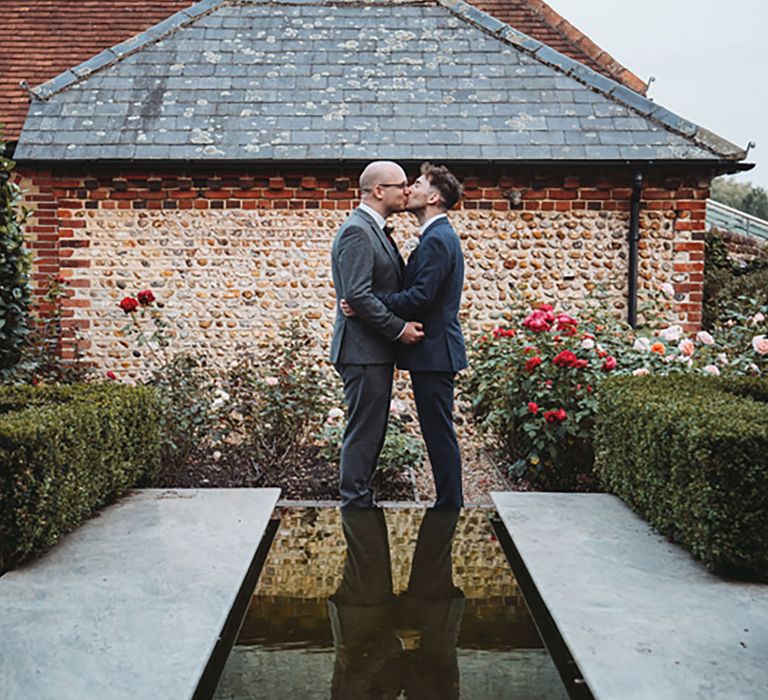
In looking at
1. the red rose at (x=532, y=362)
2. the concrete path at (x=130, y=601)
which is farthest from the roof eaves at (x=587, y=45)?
the concrete path at (x=130, y=601)

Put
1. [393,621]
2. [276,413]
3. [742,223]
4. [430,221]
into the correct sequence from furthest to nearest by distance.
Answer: [742,223] → [276,413] → [430,221] → [393,621]

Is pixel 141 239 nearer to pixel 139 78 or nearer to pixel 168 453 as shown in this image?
pixel 139 78

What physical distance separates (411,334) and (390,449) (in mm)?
1649

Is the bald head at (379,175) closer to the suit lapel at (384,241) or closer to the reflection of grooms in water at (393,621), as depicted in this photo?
the suit lapel at (384,241)

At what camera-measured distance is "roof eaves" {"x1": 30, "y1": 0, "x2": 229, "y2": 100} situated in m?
9.47

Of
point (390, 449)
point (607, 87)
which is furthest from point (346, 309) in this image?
point (607, 87)

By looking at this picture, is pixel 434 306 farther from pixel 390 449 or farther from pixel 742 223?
pixel 742 223

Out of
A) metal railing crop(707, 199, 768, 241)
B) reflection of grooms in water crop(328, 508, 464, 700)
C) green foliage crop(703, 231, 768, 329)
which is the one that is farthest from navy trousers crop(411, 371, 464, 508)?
metal railing crop(707, 199, 768, 241)

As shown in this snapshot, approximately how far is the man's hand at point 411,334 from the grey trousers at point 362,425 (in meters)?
0.21

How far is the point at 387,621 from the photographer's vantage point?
10.8ft

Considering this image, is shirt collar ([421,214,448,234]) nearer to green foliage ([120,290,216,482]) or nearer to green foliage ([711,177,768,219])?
green foliage ([120,290,216,482])

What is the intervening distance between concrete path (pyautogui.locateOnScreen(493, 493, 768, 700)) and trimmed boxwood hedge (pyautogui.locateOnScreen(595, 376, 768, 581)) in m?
0.14

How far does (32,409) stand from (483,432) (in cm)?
358

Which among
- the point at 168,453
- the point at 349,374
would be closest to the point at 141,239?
the point at 168,453
